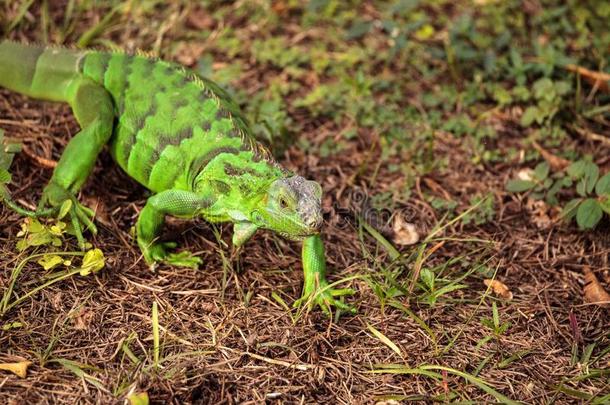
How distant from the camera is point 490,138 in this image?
6.28m

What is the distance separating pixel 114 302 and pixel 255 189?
3.74 feet

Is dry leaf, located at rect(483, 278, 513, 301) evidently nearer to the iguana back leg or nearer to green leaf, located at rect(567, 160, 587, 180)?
green leaf, located at rect(567, 160, 587, 180)

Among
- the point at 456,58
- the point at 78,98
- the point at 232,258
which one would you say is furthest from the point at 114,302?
the point at 456,58

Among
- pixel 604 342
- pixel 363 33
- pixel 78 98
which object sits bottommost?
pixel 604 342

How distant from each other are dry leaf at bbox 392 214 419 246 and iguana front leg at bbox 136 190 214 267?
4.81 feet

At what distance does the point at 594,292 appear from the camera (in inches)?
195

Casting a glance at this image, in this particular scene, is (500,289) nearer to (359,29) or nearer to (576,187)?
(576,187)

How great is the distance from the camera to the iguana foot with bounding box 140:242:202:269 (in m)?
4.79

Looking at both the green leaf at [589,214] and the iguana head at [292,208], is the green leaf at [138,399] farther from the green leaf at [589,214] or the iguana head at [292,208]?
the green leaf at [589,214]

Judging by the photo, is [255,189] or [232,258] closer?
[255,189]

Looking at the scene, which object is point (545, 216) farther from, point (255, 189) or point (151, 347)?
point (151, 347)

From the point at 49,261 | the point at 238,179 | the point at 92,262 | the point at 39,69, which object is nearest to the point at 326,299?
the point at 238,179

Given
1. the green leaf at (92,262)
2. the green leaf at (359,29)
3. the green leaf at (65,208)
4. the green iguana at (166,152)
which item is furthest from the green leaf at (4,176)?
the green leaf at (359,29)

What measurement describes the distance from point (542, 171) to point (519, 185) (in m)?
0.22
